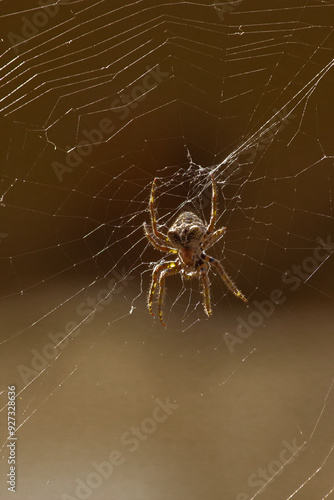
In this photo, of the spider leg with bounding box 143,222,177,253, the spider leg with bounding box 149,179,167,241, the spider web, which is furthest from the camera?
the spider web

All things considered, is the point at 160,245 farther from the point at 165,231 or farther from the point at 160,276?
the point at 165,231

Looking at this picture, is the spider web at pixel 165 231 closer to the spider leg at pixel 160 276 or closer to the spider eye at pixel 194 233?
the spider leg at pixel 160 276

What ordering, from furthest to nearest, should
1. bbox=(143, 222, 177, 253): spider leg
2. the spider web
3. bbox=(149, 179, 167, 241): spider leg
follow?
1. the spider web
2. bbox=(143, 222, 177, 253): spider leg
3. bbox=(149, 179, 167, 241): spider leg

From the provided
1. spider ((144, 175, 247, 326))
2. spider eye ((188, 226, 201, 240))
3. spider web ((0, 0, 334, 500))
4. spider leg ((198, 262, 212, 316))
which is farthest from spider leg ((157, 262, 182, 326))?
spider web ((0, 0, 334, 500))

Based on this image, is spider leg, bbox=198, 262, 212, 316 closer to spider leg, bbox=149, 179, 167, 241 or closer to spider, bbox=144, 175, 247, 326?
spider, bbox=144, 175, 247, 326

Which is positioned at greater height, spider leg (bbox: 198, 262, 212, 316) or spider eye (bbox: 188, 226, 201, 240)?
spider eye (bbox: 188, 226, 201, 240)

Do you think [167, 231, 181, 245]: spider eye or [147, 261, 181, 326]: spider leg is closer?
[167, 231, 181, 245]: spider eye

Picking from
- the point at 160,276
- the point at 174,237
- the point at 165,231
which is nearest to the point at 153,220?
the point at 174,237
